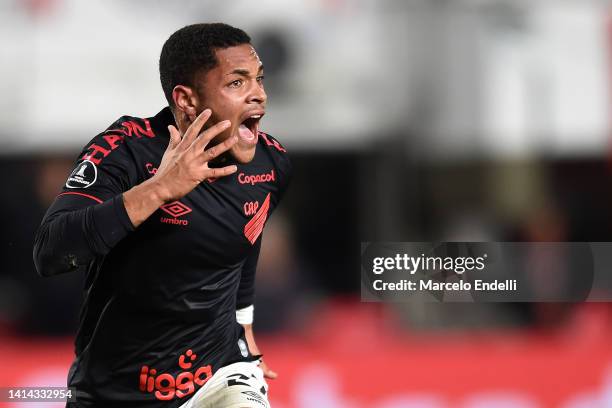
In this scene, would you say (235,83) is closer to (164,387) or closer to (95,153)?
(95,153)

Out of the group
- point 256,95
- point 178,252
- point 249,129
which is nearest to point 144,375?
point 178,252

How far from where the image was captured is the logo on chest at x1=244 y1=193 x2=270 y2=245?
3.75m

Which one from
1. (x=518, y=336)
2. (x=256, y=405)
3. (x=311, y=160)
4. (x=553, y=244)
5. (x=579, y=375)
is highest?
(x=311, y=160)

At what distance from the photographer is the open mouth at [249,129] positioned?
3621mm

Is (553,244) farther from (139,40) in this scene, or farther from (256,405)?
(256,405)

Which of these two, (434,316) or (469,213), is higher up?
(469,213)

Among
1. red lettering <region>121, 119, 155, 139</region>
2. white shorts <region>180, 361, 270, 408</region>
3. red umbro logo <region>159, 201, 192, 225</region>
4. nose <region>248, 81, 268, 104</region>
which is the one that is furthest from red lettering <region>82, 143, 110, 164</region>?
white shorts <region>180, 361, 270, 408</region>

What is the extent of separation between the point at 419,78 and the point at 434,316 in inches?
70.8

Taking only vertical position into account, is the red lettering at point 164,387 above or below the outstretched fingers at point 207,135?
below

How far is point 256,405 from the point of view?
11.7 ft

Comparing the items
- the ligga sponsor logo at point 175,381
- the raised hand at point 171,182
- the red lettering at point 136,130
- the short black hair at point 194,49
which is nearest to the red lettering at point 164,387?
the ligga sponsor logo at point 175,381

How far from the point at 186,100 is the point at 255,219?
1.74 feet

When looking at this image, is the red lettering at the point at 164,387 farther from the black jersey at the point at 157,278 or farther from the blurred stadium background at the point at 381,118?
the blurred stadium background at the point at 381,118

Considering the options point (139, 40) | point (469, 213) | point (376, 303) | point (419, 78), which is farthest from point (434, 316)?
point (139, 40)
